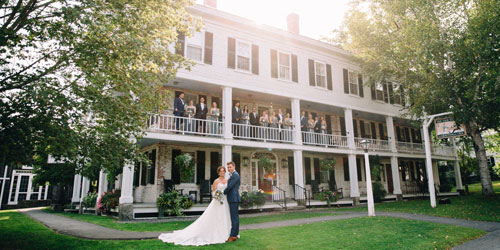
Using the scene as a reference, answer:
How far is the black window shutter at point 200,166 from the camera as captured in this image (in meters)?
14.9

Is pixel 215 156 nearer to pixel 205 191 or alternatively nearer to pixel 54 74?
pixel 205 191

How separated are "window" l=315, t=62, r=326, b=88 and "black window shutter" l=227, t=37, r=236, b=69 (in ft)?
19.4

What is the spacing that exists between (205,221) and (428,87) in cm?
1437

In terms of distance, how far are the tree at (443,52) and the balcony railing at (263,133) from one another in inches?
282

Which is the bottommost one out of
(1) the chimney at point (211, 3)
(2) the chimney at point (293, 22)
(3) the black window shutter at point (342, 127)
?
(3) the black window shutter at point (342, 127)

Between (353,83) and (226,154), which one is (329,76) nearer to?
(353,83)

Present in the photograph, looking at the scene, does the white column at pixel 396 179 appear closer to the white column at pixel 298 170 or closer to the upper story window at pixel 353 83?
the upper story window at pixel 353 83

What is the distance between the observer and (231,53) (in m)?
15.2

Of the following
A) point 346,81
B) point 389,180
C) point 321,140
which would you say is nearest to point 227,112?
point 321,140

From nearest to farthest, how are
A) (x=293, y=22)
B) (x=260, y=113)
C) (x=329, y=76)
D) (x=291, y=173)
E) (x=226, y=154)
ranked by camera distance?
(x=226, y=154), (x=260, y=113), (x=291, y=173), (x=329, y=76), (x=293, y=22)

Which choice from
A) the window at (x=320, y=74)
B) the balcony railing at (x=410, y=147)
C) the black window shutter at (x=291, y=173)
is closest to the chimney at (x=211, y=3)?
the window at (x=320, y=74)

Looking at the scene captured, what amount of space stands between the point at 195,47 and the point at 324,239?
10638 mm

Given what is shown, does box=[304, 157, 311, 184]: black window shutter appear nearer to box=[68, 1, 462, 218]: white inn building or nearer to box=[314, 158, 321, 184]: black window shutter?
box=[68, 1, 462, 218]: white inn building

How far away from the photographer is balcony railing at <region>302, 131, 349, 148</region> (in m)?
17.3
